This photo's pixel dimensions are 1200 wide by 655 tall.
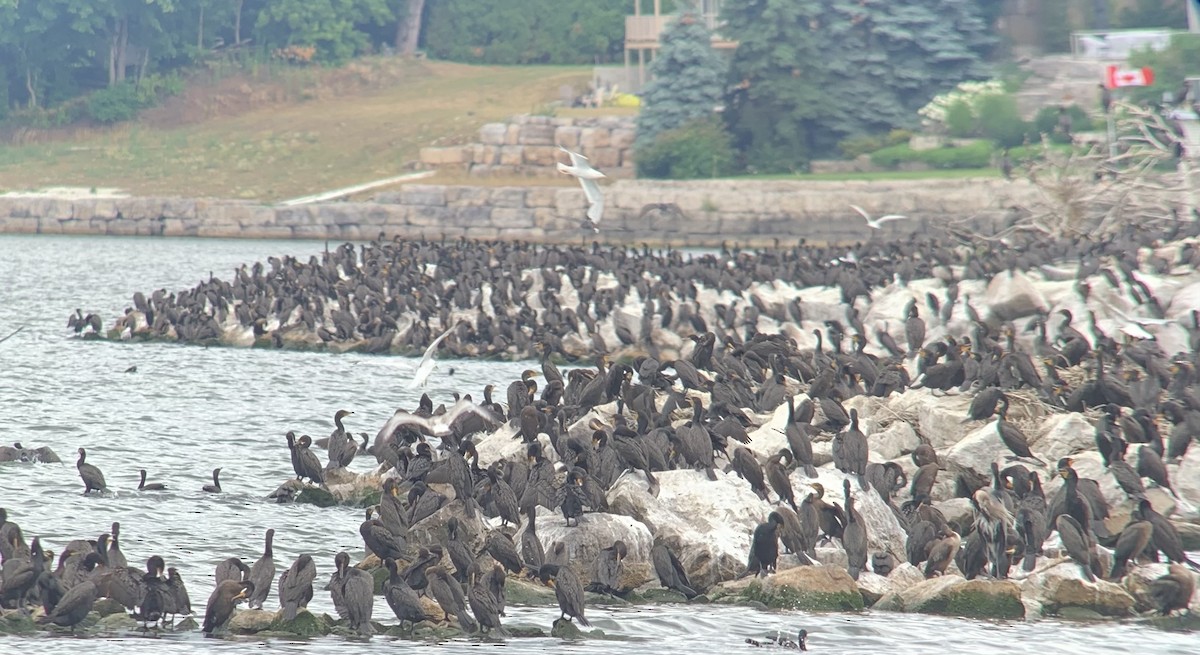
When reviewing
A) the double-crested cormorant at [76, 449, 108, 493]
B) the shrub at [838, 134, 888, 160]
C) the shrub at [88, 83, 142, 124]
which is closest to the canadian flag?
the shrub at [838, 134, 888, 160]

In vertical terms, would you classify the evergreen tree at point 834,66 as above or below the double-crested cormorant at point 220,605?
above

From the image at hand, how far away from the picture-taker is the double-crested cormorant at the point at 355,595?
14.9 meters

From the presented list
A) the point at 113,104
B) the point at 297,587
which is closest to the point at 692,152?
the point at 113,104

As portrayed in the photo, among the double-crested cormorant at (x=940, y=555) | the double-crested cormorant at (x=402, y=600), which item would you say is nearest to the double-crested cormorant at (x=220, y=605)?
the double-crested cormorant at (x=402, y=600)

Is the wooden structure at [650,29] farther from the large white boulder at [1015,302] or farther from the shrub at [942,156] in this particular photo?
the large white boulder at [1015,302]

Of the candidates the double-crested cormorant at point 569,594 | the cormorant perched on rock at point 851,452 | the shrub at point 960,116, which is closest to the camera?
the double-crested cormorant at point 569,594

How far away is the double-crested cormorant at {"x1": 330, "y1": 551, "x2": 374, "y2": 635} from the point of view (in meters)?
14.9

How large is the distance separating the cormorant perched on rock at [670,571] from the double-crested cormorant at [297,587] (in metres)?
3.32

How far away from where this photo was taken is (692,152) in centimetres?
6875

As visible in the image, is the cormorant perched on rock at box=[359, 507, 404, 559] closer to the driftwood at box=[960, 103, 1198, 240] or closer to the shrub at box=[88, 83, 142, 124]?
the driftwood at box=[960, 103, 1198, 240]

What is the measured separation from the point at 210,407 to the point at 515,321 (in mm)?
9461

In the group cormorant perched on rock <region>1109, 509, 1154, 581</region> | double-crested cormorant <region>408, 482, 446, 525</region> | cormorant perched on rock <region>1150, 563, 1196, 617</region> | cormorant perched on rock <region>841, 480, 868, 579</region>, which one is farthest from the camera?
double-crested cormorant <region>408, 482, 446, 525</region>

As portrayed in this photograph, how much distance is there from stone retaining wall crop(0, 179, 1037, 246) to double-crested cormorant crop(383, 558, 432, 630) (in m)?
41.5

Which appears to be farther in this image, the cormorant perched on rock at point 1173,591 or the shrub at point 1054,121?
the shrub at point 1054,121
